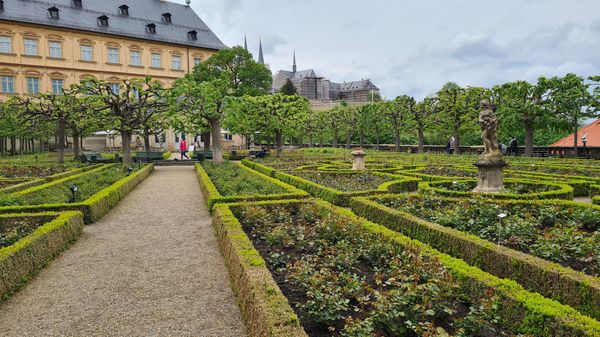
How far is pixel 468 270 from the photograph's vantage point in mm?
4270

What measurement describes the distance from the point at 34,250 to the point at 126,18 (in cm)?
4543

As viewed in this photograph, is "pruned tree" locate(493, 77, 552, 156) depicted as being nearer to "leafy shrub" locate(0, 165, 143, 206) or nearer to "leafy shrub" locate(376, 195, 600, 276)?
"leafy shrub" locate(376, 195, 600, 276)

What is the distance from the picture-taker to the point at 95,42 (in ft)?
138

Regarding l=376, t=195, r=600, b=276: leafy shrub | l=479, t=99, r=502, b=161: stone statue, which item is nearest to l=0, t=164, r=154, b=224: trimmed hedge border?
l=376, t=195, r=600, b=276: leafy shrub

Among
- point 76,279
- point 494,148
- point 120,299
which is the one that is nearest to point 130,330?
point 120,299

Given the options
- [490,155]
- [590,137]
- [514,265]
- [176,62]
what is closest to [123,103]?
[490,155]

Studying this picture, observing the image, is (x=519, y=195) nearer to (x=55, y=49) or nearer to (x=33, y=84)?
(x=55, y=49)

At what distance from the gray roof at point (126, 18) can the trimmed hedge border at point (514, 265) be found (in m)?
44.3

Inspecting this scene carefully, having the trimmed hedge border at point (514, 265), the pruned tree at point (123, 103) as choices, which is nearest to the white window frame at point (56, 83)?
the pruned tree at point (123, 103)

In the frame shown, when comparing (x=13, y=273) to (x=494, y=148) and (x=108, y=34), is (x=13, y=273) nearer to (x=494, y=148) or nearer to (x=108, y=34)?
(x=494, y=148)

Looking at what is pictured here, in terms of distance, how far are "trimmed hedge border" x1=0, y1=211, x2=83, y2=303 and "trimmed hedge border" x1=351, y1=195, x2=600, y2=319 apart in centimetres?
565

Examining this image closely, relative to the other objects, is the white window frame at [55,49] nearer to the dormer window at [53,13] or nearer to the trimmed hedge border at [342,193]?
the dormer window at [53,13]

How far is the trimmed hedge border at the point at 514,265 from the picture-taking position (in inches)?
154

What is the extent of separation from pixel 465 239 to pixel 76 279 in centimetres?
538
